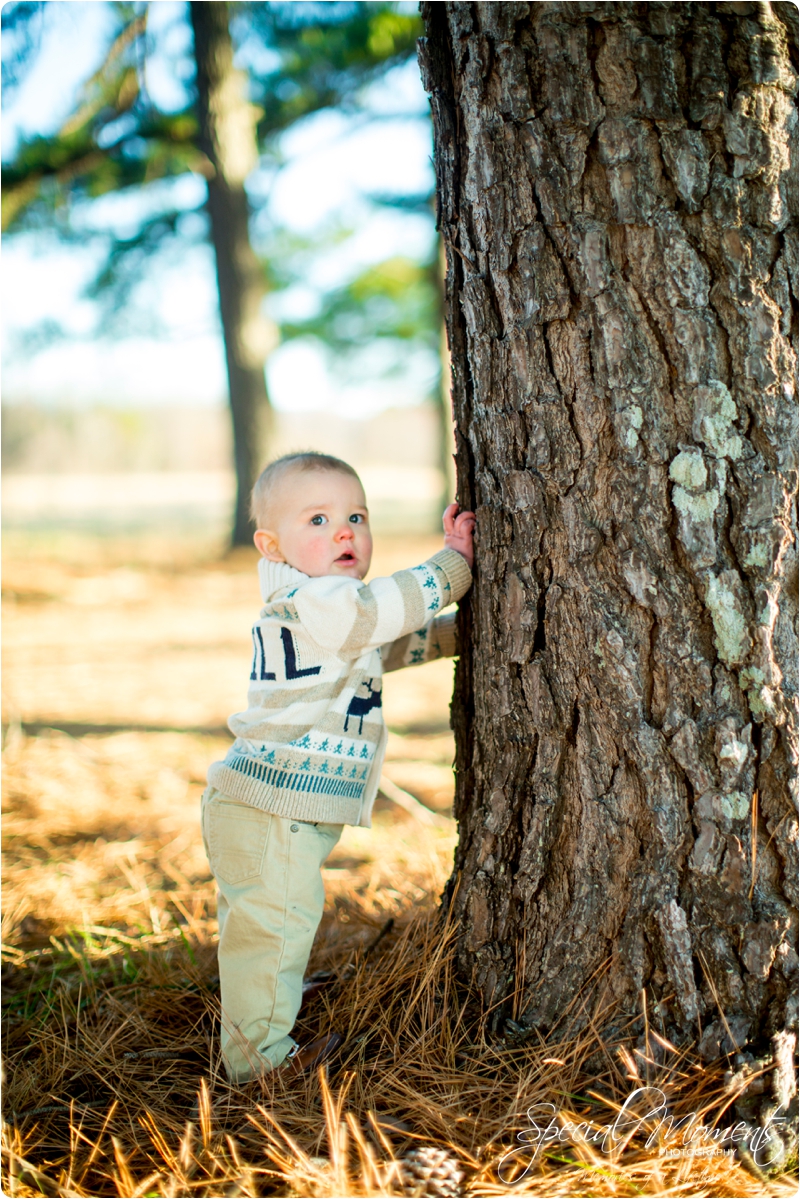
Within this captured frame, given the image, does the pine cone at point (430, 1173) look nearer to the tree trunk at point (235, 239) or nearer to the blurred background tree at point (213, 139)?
the blurred background tree at point (213, 139)

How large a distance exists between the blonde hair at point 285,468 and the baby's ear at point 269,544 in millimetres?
31

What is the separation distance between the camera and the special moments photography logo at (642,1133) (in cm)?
137

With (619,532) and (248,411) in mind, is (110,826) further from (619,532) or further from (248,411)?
(248,411)

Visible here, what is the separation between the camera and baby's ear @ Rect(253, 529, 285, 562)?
6.61ft

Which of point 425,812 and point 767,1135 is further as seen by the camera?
point 425,812

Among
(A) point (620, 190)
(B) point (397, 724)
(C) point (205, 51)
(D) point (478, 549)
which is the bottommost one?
(B) point (397, 724)

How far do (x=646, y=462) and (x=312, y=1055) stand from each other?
4.45 feet

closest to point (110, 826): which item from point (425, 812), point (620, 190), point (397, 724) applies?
point (425, 812)

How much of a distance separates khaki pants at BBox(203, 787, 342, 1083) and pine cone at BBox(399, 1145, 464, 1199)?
42cm

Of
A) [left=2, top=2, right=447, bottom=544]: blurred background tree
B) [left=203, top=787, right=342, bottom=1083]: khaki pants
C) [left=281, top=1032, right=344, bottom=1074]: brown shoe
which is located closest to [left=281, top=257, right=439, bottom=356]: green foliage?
[left=2, top=2, right=447, bottom=544]: blurred background tree

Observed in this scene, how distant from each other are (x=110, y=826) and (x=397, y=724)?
1832 mm

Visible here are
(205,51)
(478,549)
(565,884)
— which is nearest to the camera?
(565,884)

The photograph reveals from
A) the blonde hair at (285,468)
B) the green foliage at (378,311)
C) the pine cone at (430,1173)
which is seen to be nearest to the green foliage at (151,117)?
the green foliage at (378,311)

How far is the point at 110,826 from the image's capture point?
10.6ft
